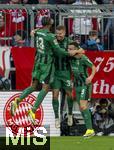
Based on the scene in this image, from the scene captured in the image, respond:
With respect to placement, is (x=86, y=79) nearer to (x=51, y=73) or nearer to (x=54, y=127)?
(x=51, y=73)

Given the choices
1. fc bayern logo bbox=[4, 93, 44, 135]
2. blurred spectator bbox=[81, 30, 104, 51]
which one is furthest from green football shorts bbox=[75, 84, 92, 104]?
blurred spectator bbox=[81, 30, 104, 51]

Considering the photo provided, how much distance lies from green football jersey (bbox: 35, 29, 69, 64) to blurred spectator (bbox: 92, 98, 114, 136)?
7.71 ft

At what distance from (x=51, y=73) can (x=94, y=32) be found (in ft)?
6.36

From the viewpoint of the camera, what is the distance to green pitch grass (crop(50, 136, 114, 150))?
52.6ft

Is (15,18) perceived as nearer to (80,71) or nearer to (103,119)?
(80,71)

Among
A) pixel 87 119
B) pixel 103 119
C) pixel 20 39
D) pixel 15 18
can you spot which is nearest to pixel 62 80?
pixel 87 119

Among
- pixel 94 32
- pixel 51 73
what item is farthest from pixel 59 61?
pixel 94 32

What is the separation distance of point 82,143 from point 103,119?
3.64 meters

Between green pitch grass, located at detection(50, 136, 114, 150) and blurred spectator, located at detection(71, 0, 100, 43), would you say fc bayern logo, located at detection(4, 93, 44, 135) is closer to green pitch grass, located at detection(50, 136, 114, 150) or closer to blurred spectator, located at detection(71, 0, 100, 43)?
green pitch grass, located at detection(50, 136, 114, 150)

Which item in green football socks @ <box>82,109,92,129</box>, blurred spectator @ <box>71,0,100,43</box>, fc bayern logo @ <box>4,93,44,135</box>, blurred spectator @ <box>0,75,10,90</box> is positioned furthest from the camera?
blurred spectator @ <box>71,0,100,43</box>

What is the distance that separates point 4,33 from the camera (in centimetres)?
2102

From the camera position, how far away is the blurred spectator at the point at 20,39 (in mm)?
20750

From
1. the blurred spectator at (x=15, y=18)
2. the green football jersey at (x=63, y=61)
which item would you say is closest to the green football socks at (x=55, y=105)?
the green football jersey at (x=63, y=61)

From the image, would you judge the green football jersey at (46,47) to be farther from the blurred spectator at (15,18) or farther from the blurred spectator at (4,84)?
the blurred spectator at (15,18)
